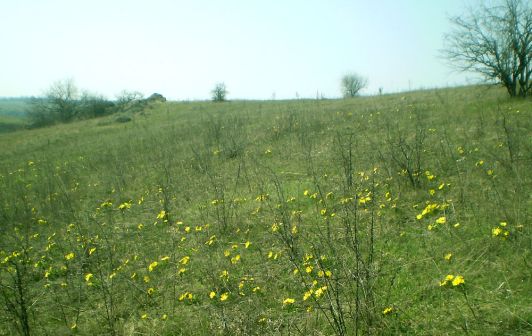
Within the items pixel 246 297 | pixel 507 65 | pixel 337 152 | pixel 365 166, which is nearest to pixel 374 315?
pixel 246 297

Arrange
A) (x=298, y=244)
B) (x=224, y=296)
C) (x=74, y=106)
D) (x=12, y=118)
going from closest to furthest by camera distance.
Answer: (x=224, y=296) → (x=298, y=244) → (x=74, y=106) → (x=12, y=118)

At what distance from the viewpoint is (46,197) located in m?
9.33

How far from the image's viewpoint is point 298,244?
4805mm

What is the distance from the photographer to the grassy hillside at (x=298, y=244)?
10.7 ft

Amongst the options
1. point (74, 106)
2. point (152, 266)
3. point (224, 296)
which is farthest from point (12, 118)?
point (224, 296)

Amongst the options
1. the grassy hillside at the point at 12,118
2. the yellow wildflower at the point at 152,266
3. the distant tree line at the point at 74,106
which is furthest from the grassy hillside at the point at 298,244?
the grassy hillside at the point at 12,118

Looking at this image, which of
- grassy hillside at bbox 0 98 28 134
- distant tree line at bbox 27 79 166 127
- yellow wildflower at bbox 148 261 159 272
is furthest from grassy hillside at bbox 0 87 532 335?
grassy hillside at bbox 0 98 28 134

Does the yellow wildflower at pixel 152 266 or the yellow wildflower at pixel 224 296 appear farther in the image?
the yellow wildflower at pixel 152 266

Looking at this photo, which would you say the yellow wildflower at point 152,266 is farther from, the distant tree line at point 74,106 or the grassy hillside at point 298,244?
the distant tree line at point 74,106

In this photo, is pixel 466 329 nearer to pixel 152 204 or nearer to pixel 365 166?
pixel 365 166

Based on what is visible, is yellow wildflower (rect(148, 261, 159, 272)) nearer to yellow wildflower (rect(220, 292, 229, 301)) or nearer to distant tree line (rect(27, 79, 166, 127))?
yellow wildflower (rect(220, 292, 229, 301))

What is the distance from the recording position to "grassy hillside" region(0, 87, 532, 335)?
3.25 m

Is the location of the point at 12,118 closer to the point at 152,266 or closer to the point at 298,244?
the point at 152,266

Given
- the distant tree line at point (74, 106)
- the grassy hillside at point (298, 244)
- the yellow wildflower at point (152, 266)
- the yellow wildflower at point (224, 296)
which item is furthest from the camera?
the distant tree line at point (74, 106)
